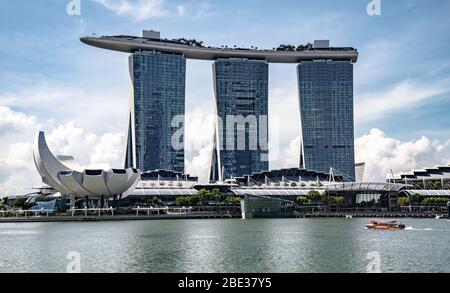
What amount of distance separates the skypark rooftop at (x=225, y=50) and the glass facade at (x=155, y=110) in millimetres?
2786

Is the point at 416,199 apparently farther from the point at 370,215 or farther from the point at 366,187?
the point at 370,215

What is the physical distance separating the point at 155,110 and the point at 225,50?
2946 cm

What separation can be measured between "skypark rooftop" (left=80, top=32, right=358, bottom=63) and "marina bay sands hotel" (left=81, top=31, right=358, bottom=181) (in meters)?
0.30

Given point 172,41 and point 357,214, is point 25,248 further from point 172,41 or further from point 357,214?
point 172,41

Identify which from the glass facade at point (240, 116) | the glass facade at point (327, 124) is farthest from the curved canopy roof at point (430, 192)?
the glass facade at point (240, 116)

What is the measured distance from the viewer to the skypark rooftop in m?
172

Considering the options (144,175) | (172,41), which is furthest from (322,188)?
(172,41)

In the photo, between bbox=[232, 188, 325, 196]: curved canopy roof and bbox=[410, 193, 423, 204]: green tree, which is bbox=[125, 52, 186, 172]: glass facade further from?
bbox=[410, 193, 423, 204]: green tree

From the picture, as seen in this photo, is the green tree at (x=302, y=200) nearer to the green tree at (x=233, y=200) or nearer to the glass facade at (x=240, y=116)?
the green tree at (x=233, y=200)

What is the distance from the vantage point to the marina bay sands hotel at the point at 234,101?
169 metres

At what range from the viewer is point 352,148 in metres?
178

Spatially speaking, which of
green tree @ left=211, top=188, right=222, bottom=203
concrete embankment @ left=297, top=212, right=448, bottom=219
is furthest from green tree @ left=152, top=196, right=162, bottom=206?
concrete embankment @ left=297, top=212, right=448, bottom=219

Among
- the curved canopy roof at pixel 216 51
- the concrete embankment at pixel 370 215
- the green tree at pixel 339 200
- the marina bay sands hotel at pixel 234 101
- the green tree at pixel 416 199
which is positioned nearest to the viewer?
the concrete embankment at pixel 370 215

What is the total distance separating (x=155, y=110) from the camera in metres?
169
